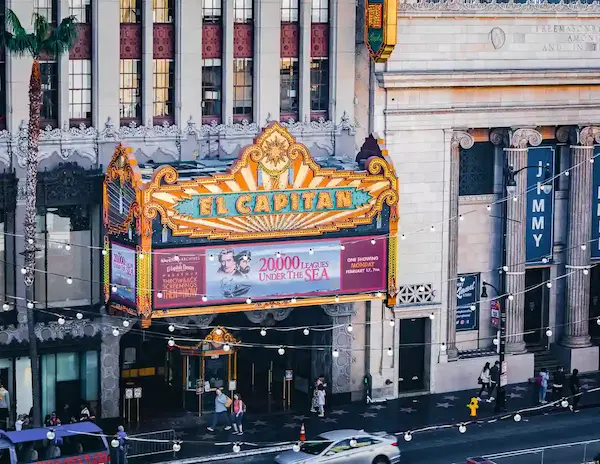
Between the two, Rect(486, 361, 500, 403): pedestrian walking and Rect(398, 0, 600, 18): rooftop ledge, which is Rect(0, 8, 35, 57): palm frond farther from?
Rect(486, 361, 500, 403): pedestrian walking

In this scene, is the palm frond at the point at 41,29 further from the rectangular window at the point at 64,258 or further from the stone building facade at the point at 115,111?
the rectangular window at the point at 64,258

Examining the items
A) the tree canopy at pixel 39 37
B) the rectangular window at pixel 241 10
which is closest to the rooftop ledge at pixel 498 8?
the rectangular window at pixel 241 10

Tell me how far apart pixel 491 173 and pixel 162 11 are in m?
15.8

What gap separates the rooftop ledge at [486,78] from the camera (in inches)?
2766

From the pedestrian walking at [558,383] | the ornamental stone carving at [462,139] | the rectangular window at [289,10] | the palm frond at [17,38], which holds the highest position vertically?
the rectangular window at [289,10]

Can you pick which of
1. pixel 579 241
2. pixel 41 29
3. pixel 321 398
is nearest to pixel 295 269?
pixel 321 398

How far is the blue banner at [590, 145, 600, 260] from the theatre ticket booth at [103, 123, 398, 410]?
11350 millimetres

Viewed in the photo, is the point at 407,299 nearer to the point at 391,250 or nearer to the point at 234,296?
the point at 391,250

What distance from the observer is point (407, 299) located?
7206cm

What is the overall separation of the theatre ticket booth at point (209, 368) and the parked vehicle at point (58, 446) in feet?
28.5

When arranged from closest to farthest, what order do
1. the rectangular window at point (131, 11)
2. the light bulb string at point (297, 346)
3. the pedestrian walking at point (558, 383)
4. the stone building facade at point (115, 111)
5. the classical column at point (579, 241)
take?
1. the stone building facade at point (115, 111)
2. the rectangular window at point (131, 11)
3. the light bulb string at point (297, 346)
4. the pedestrian walking at point (558, 383)
5. the classical column at point (579, 241)

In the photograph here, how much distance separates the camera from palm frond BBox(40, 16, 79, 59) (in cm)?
6066

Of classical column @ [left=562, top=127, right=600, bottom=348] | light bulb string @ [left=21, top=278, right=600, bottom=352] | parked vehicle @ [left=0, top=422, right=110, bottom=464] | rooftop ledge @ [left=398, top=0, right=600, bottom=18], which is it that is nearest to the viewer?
parked vehicle @ [left=0, top=422, right=110, bottom=464]

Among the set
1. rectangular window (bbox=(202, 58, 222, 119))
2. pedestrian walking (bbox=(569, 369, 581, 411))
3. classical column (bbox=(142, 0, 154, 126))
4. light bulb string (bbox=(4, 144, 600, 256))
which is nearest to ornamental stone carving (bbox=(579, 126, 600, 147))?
light bulb string (bbox=(4, 144, 600, 256))
